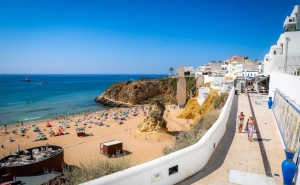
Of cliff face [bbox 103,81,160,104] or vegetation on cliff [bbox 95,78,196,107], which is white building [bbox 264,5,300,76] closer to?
vegetation on cliff [bbox 95,78,196,107]

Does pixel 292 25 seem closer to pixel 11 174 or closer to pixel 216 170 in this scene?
pixel 216 170

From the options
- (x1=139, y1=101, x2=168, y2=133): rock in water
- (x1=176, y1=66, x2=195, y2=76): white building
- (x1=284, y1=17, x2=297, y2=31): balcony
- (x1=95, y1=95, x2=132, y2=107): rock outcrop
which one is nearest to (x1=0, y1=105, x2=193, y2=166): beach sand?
(x1=139, y1=101, x2=168, y2=133): rock in water

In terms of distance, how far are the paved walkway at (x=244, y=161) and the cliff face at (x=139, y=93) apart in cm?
4909

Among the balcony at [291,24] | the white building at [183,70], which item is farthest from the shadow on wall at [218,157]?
the white building at [183,70]

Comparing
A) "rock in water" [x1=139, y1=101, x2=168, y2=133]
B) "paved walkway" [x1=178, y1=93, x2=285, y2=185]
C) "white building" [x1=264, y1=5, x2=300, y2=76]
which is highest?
"white building" [x1=264, y1=5, x2=300, y2=76]

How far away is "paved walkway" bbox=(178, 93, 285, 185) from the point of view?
196 inches

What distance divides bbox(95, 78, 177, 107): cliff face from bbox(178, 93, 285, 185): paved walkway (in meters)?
49.1

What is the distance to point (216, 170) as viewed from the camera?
541cm

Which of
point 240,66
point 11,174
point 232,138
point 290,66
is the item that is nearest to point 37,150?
point 11,174

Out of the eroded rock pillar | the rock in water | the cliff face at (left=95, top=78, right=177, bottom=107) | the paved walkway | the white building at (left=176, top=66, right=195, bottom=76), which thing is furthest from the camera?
the cliff face at (left=95, top=78, right=177, bottom=107)

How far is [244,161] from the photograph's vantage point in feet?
19.8

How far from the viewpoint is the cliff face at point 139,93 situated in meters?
60.2

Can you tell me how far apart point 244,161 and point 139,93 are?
183ft

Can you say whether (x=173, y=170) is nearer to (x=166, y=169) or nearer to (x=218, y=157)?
(x=166, y=169)
